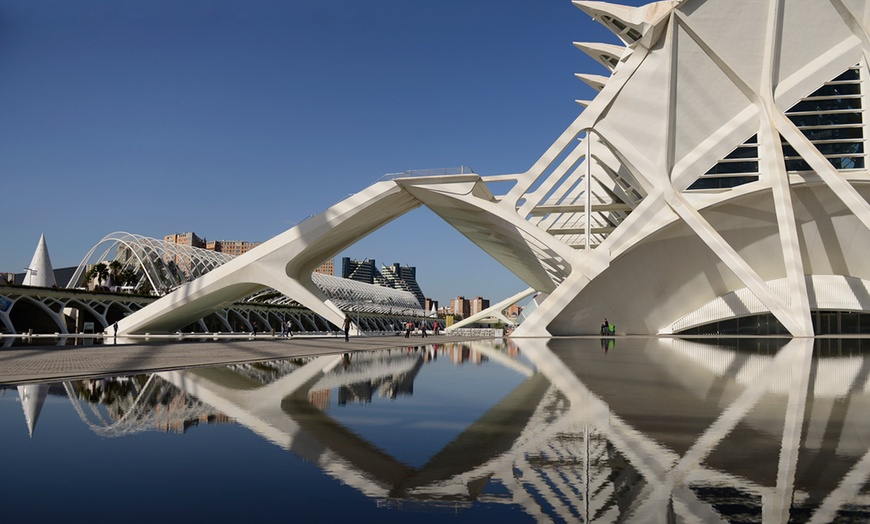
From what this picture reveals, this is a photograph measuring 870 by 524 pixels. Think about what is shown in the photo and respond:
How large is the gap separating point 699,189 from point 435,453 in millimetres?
28786

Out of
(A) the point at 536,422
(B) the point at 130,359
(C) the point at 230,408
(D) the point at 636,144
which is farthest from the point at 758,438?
(D) the point at 636,144

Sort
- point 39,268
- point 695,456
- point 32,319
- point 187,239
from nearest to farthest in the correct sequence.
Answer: point 695,456 < point 32,319 < point 39,268 < point 187,239

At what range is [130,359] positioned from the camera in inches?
523

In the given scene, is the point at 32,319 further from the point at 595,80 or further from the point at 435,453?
the point at 435,453

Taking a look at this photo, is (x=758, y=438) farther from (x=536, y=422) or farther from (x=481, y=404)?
(x=481, y=404)

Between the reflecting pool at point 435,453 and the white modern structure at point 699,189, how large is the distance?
19931 millimetres

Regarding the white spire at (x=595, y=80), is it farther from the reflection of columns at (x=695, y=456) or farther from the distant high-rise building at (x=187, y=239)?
the distant high-rise building at (x=187, y=239)

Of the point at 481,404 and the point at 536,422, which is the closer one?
the point at 536,422

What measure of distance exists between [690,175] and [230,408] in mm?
26607

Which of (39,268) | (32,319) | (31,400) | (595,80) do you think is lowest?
(31,400)

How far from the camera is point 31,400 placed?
22.5 ft

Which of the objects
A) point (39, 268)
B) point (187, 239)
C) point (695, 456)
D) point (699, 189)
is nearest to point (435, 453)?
point (695, 456)

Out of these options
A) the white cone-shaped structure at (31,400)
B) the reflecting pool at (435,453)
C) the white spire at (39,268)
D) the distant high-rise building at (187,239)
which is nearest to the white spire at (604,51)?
the reflecting pool at (435,453)

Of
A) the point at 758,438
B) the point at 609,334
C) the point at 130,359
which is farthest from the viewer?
the point at 609,334
